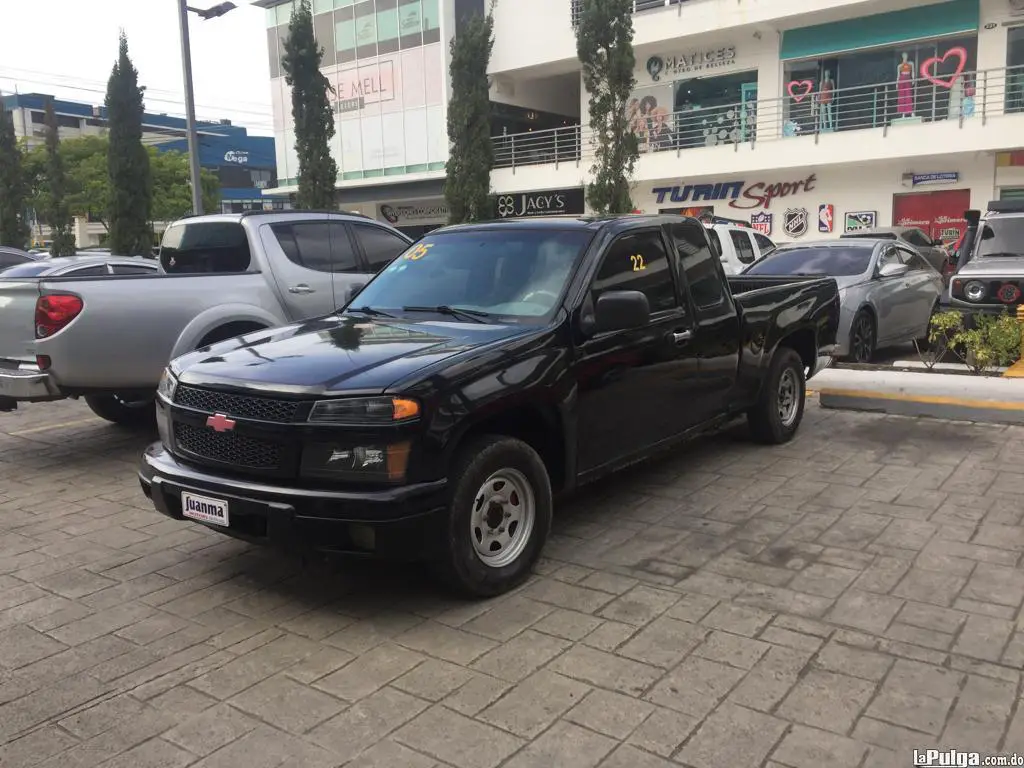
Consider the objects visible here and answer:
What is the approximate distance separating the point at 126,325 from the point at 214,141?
242ft

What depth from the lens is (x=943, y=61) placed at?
77.8 feet

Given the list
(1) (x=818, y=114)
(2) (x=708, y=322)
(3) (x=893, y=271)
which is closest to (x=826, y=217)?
(1) (x=818, y=114)

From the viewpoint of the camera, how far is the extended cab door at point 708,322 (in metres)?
5.84

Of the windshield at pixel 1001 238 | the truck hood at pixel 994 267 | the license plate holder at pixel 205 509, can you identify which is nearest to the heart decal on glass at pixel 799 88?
the windshield at pixel 1001 238

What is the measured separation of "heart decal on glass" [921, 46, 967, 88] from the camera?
915 inches

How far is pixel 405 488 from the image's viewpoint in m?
3.78

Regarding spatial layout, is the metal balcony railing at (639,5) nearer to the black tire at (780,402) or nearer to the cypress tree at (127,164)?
the cypress tree at (127,164)

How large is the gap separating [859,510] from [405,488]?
10.3 ft

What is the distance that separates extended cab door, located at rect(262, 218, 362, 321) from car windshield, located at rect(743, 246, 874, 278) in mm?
5966

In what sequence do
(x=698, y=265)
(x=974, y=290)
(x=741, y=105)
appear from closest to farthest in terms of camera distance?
(x=698, y=265)
(x=974, y=290)
(x=741, y=105)

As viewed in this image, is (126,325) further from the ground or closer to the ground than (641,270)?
closer to the ground

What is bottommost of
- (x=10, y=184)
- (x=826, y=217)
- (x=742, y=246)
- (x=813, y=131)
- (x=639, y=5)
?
(x=742, y=246)

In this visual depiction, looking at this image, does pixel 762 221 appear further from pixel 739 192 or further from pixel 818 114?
pixel 818 114

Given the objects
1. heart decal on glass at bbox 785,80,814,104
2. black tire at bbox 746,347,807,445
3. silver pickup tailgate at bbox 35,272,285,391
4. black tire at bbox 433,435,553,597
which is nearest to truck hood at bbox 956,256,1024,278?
black tire at bbox 746,347,807,445
